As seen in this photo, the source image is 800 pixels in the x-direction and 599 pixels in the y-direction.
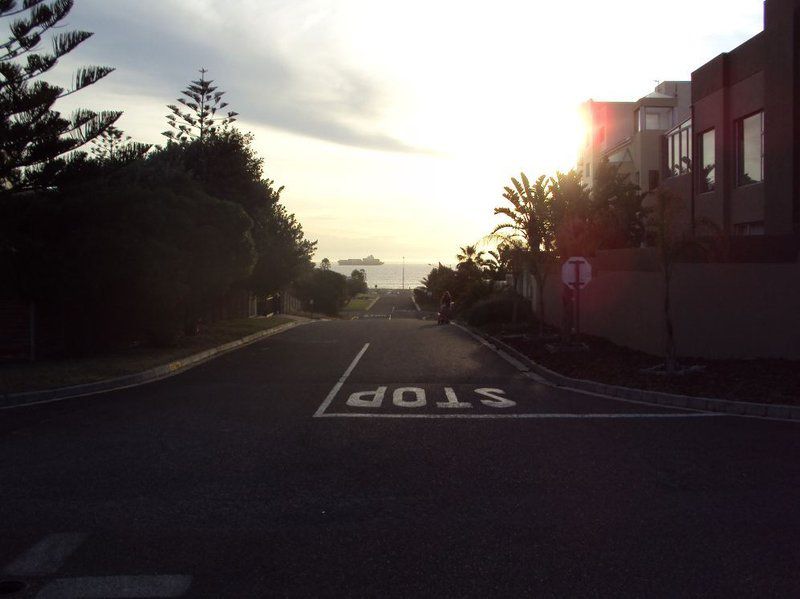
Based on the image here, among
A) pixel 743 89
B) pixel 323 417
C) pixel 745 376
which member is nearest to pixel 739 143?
pixel 743 89

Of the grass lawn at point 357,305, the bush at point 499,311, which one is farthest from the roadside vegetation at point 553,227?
the grass lawn at point 357,305

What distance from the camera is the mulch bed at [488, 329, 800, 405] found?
12.4m

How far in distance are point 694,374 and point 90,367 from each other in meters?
11.4

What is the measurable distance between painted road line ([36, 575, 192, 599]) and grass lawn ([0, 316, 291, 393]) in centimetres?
911

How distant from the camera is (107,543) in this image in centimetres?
550

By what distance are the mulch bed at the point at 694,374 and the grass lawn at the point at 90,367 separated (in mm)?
8444

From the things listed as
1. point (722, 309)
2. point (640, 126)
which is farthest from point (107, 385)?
point (640, 126)

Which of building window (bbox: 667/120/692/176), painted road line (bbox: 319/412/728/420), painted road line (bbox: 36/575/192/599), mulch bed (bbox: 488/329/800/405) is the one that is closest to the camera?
painted road line (bbox: 36/575/192/599)

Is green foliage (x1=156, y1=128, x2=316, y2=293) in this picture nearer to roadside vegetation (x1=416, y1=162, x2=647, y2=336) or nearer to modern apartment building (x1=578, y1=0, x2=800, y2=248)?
roadside vegetation (x1=416, y1=162, x2=647, y2=336)

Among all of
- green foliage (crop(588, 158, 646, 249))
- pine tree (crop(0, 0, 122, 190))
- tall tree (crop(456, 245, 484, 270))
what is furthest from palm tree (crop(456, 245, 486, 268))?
pine tree (crop(0, 0, 122, 190))

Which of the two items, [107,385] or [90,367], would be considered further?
[90,367]

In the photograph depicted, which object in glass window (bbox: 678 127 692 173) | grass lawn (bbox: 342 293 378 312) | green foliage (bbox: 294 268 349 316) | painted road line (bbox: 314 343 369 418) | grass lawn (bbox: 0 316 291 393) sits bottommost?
painted road line (bbox: 314 343 369 418)

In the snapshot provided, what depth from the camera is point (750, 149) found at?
2258cm

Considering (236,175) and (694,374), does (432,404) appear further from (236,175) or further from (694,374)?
(236,175)
